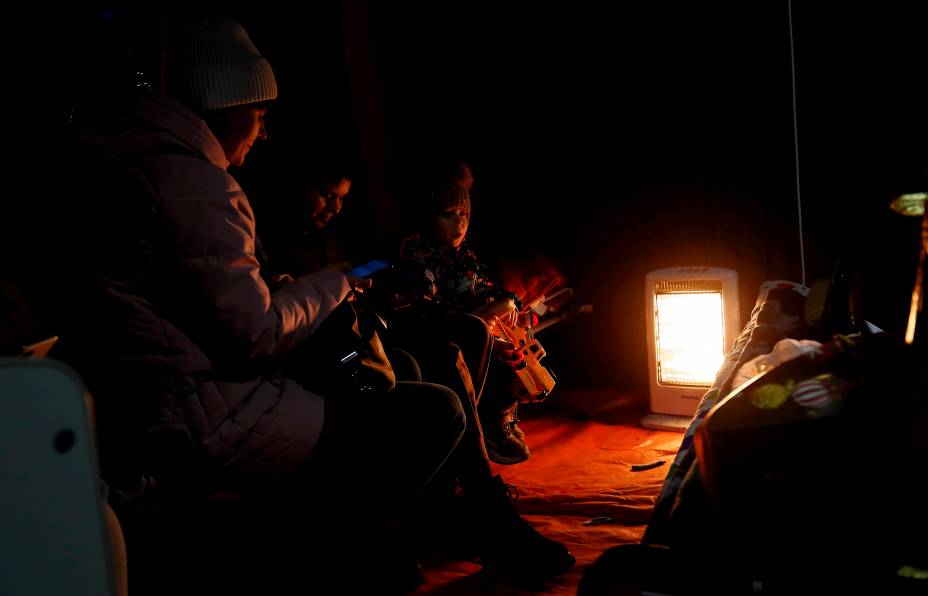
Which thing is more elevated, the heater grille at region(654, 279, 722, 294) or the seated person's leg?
the heater grille at region(654, 279, 722, 294)

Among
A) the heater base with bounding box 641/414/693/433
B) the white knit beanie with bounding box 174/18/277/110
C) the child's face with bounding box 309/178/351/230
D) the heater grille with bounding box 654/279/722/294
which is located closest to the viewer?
the white knit beanie with bounding box 174/18/277/110

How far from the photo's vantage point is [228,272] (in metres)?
1.61

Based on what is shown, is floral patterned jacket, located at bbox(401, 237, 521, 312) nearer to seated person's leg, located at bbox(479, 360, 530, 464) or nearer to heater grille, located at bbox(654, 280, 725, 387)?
seated person's leg, located at bbox(479, 360, 530, 464)

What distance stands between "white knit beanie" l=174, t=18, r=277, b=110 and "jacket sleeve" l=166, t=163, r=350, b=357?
27 centimetres

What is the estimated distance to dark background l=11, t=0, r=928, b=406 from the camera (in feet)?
11.0

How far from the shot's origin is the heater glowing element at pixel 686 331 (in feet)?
11.9

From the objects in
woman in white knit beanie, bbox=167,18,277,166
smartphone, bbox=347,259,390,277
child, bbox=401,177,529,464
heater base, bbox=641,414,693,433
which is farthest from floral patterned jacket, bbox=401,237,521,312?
woman in white knit beanie, bbox=167,18,277,166

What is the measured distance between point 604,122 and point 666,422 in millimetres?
1911

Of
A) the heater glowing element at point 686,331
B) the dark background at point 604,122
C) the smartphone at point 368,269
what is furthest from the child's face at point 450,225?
the smartphone at point 368,269

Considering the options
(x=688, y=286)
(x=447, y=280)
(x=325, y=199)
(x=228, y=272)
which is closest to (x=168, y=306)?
(x=228, y=272)

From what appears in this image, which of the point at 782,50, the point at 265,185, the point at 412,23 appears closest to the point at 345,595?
the point at 265,185

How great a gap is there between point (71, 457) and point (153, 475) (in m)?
0.87

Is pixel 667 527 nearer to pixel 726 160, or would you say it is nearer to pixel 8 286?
pixel 8 286

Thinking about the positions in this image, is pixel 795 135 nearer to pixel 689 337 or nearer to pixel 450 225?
pixel 689 337
